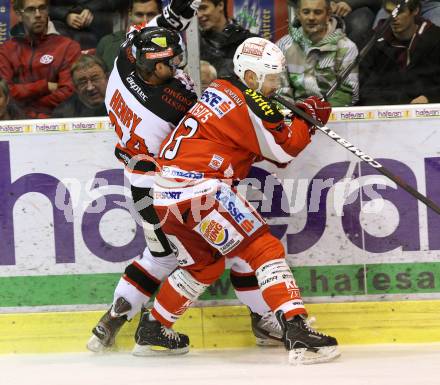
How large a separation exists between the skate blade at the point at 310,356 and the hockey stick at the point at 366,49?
114 cm

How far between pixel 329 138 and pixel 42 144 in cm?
137

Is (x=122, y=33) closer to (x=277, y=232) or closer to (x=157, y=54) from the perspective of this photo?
(x=157, y=54)

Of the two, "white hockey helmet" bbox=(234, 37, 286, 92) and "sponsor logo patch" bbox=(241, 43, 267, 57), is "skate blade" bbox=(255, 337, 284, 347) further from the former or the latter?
"sponsor logo patch" bbox=(241, 43, 267, 57)

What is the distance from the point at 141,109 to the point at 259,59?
59cm

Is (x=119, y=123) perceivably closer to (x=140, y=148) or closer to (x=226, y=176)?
(x=140, y=148)

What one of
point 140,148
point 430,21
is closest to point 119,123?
point 140,148

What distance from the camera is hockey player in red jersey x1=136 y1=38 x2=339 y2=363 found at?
4199 mm

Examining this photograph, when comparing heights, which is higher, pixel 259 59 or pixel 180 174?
pixel 259 59

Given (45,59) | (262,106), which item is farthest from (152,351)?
(45,59)

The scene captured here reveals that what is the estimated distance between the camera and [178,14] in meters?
4.50

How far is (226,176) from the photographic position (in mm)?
4332

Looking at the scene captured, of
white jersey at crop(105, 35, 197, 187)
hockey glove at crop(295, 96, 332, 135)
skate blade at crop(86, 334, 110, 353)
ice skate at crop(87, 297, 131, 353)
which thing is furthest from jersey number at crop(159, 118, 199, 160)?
skate blade at crop(86, 334, 110, 353)

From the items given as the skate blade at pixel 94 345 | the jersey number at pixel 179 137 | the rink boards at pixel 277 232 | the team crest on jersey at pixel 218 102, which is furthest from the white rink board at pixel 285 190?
the team crest on jersey at pixel 218 102

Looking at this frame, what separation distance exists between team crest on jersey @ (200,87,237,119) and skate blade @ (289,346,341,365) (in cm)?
106
